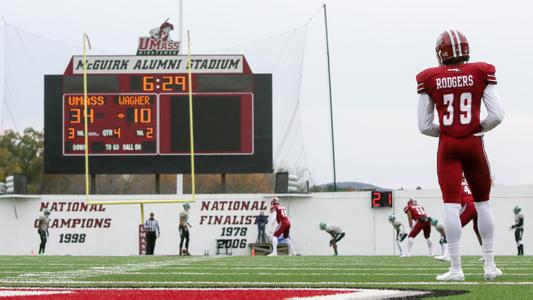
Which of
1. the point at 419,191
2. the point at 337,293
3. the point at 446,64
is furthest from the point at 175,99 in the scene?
the point at 337,293

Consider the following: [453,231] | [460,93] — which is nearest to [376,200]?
[453,231]

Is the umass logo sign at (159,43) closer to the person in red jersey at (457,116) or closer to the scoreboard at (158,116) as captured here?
the scoreboard at (158,116)

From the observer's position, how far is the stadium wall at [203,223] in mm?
28984

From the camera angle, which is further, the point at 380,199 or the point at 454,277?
the point at 380,199

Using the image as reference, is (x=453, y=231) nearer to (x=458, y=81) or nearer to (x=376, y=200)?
(x=458, y=81)

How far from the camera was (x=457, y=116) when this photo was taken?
696 centimetres

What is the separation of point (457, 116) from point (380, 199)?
22.4 meters

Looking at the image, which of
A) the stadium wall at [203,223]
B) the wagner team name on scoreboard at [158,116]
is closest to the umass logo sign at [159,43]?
the wagner team name on scoreboard at [158,116]

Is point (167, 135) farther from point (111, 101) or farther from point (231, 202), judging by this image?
point (231, 202)

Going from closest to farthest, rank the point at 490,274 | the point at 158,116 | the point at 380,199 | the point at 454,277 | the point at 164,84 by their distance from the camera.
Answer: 1. the point at 454,277
2. the point at 490,274
3. the point at 158,116
4. the point at 164,84
5. the point at 380,199

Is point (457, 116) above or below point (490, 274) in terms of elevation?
above

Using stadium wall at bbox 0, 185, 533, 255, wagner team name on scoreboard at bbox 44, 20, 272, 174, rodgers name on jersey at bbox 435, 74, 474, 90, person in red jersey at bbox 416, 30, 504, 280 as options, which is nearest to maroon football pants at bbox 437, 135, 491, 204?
person in red jersey at bbox 416, 30, 504, 280

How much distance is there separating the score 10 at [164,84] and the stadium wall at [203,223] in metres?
4.87

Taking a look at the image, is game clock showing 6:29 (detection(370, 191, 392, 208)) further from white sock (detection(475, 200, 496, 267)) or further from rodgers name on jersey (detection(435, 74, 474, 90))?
rodgers name on jersey (detection(435, 74, 474, 90))
